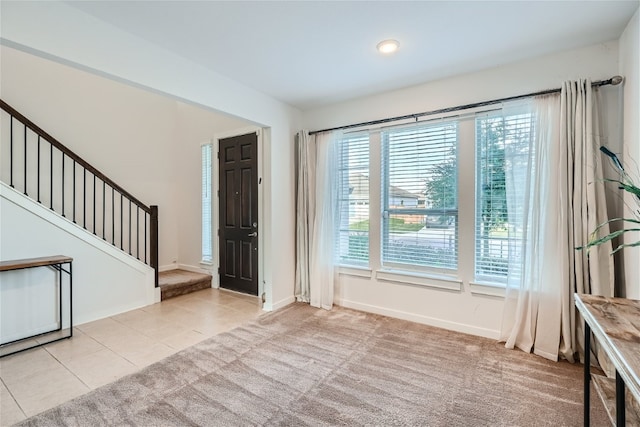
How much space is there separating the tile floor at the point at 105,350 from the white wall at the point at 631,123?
336 centimetres

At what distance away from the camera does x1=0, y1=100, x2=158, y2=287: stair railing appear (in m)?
3.45

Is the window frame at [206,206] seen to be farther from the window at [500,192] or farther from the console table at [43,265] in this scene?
the window at [500,192]

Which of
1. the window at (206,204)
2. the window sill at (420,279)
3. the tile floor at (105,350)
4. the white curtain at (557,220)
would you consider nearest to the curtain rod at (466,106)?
the white curtain at (557,220)

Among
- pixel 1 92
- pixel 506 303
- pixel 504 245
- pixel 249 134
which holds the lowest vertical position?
pixel 506 303

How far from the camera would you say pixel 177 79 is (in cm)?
252

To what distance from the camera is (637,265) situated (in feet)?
6.37

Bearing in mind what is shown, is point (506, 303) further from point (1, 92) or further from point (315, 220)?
point (1, 92)

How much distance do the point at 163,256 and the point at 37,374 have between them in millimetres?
2935

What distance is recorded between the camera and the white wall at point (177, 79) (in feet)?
5.85

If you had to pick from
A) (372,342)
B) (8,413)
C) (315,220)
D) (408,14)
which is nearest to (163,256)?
(315,220)

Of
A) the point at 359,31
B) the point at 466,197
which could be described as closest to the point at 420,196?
the point at 466,197

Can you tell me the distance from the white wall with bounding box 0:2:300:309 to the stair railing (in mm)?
1692

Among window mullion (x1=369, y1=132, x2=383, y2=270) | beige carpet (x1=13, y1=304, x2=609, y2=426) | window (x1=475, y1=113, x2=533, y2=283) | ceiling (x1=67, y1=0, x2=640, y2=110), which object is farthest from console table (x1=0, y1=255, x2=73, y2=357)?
window (x1=475, y1=113, x2=533, y2=283)

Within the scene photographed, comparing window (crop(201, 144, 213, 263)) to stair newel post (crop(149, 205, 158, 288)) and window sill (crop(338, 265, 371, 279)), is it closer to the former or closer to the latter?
stair newel post (crop(149, 205, 158, 288))
